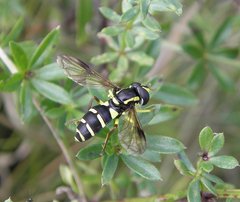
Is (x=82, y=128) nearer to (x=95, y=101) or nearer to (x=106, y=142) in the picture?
(x=106, y=142)

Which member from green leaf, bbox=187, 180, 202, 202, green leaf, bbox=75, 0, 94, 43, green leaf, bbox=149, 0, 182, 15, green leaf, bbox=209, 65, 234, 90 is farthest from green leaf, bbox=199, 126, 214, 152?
green leaf, bbox=75, 0, 94, 43

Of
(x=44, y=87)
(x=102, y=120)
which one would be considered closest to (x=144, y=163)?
(x=102, y=120)

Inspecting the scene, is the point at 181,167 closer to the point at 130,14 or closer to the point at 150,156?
Answer: the point at 150,156

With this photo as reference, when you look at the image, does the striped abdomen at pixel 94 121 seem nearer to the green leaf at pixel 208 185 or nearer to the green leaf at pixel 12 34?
the green leaf at pixel 208 185

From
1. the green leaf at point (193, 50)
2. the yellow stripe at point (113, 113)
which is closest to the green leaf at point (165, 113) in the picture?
the yellow stripe at point (113, 113)

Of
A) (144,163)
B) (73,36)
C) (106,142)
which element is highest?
(73,36)
